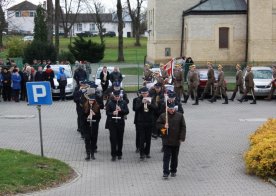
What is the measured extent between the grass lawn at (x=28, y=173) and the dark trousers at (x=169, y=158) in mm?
2071

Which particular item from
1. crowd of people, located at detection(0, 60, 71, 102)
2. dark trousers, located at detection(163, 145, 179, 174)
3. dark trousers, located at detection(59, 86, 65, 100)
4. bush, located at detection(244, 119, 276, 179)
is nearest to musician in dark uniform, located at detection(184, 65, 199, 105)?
dark trousers, located at detection(59, 86, 65, 100)

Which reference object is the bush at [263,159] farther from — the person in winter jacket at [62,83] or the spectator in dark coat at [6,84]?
the spectator in dark coat at [6,84]

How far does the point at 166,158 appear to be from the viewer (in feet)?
45.2

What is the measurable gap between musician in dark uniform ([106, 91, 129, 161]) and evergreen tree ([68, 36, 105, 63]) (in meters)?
40.5

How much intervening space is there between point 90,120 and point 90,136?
49 cm

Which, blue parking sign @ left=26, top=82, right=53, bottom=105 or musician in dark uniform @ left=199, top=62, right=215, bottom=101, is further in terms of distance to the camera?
musician in dark uniform @ left=199, top=62, right=215, bottom=101

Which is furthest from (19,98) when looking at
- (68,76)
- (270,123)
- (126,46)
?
(126,46)

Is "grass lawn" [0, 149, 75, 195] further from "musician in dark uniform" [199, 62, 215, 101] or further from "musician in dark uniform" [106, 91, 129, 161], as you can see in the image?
"musician in dark uniform" [199, 62, 215, 101]

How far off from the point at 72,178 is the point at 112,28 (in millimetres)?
141501

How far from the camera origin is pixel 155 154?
Result: 16766mm

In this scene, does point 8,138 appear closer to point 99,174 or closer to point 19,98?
point 99,174

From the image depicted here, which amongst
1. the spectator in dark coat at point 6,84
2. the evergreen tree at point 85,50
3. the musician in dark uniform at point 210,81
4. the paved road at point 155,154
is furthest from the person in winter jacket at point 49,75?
the evergreen tree at point 85,50

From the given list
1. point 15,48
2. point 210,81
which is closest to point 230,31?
point 210,81

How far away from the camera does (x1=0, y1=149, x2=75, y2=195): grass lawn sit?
501 inches
